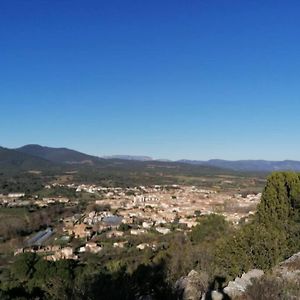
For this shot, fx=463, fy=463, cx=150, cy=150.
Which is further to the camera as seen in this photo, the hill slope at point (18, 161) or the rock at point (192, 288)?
the hill slope at point (18, 161)

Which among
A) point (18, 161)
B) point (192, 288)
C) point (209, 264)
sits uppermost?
point (18, 161)

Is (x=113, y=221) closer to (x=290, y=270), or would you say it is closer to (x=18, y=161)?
(x=290, y=270)

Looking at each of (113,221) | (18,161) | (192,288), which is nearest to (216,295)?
(192,288)

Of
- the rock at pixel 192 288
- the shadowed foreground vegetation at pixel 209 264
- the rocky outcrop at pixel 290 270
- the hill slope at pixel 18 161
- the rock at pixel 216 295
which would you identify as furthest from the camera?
the hill slope at pixel 18 161

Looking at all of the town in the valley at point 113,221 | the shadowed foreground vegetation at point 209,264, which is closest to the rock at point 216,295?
the shadowed foreground vegetation at point 209,264

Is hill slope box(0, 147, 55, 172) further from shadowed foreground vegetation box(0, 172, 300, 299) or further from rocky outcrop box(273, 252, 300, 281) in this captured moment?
rocky outcrop box(273, 252, 300, 281)

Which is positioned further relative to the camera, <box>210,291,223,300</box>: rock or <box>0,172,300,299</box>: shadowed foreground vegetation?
<box>0,172,300,299</box>: shadowed foreground vegetation

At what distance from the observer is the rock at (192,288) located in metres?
8.83

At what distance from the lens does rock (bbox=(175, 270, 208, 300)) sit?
29.0ft

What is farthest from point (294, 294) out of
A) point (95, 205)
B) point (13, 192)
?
point (13, 192)

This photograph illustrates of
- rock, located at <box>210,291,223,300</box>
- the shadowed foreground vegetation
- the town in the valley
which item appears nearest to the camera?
rock, located at <box>210,291,223,300</box>

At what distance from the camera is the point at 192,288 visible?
9430mm

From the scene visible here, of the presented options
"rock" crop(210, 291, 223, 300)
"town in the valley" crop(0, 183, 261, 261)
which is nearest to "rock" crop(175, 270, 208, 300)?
"rock" crop(210, 291, 223, 300)

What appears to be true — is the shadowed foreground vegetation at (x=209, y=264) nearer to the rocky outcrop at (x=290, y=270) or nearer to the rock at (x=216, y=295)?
the rock at (x=216, y=295)
